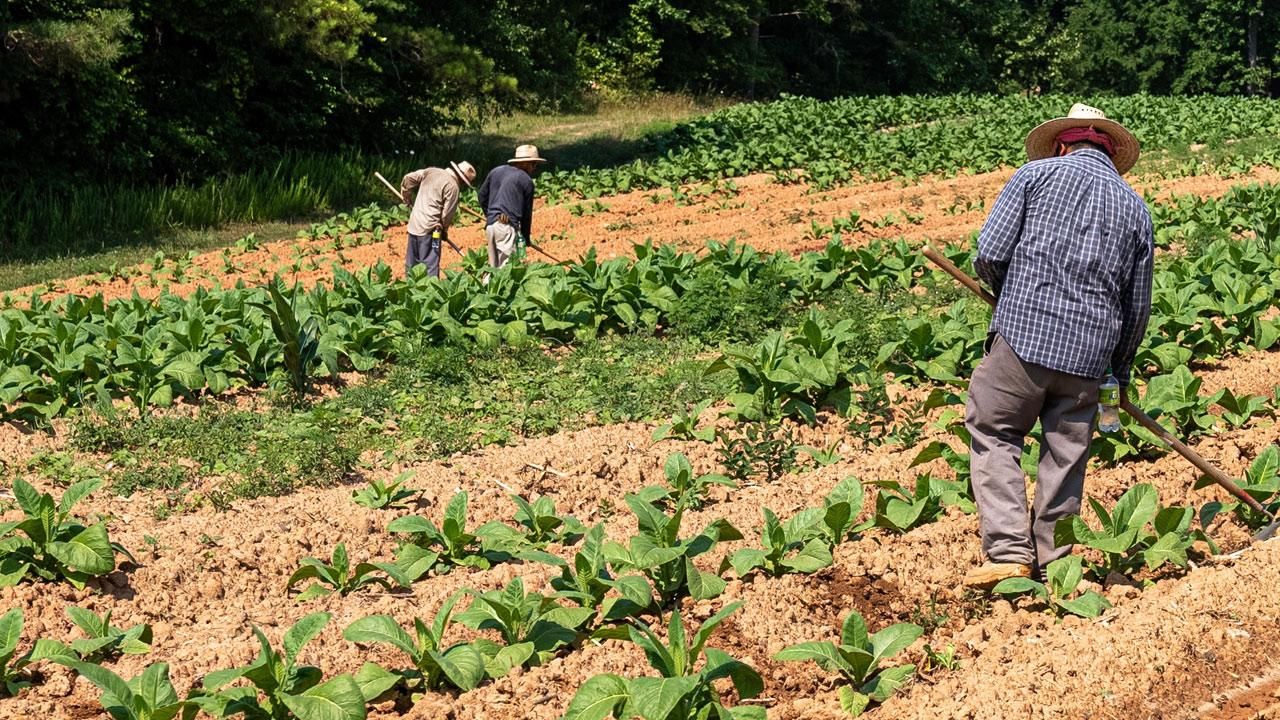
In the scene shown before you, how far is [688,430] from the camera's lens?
25.4 ft

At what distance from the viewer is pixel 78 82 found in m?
18.1

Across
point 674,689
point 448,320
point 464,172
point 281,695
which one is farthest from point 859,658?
point 464,172

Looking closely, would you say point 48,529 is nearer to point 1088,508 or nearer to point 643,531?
point 643,531

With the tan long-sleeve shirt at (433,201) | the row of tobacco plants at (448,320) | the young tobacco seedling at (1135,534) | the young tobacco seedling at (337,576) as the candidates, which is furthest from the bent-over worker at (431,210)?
the young tobacco seedling at (1135,534)

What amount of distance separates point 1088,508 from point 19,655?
460cm

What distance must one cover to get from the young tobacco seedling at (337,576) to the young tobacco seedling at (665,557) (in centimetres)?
96

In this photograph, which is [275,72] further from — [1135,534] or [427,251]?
[1135,534]

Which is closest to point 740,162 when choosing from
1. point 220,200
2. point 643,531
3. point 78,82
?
point 220,200

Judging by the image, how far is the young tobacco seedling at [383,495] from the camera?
6.76 metres

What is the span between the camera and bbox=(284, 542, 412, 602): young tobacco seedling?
5707 mm

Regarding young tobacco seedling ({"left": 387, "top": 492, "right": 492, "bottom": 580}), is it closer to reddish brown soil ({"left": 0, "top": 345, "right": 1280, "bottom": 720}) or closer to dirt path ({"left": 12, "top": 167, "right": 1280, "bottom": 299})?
reddish brown soil ({"left": 0, "top": 345, "right": 1280, "bottom": 720})

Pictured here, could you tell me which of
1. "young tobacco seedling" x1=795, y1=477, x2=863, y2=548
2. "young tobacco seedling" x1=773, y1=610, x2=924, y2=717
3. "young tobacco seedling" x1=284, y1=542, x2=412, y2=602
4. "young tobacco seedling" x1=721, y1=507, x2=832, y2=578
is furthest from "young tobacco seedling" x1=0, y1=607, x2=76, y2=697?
"young tobacco seedling" x1=795, y1=477, x2=863, y2=548

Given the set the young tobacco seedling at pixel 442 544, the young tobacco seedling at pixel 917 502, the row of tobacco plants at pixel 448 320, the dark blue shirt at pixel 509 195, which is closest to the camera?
the young tobacco seedling at pixel 442 544

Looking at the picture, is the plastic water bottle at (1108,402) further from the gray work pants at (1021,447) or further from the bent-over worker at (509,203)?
the bent-over worker at (509,203)
